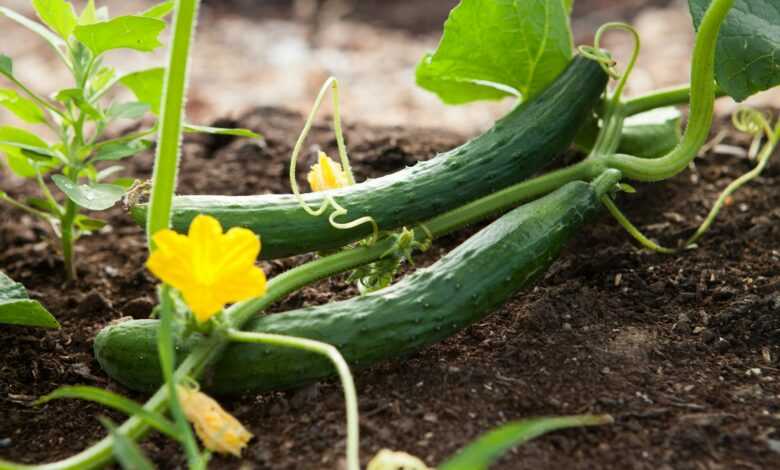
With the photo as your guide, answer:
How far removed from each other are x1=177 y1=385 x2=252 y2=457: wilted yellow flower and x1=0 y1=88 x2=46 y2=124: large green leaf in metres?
1.07

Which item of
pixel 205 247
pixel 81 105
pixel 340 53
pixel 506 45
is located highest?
pixel 506 45

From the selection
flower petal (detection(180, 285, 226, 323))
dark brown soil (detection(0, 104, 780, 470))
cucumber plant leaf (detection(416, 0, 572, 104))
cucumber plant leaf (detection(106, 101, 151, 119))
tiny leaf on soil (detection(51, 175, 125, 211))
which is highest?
cucumber plant leaf (detection(416, 0, 572, 104))

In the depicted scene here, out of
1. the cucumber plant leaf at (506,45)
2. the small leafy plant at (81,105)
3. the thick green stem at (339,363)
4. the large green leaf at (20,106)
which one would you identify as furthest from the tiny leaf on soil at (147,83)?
the thick green stem at (339,363)

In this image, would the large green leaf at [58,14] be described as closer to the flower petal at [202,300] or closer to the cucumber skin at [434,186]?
the cucumber skin at [434,186]

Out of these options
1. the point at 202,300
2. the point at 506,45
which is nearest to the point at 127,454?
the point at 202,300

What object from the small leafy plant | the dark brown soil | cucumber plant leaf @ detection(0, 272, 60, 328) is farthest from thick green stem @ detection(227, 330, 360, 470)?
the small leafy plant

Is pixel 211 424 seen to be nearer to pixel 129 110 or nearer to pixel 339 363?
pixel 339 363

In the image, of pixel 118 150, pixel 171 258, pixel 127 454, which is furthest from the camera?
pixel 118 150

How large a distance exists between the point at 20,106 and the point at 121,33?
0.39 m

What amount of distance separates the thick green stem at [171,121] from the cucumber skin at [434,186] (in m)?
0.23

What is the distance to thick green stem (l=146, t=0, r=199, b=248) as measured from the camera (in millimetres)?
1898

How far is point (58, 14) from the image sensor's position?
7.89ft

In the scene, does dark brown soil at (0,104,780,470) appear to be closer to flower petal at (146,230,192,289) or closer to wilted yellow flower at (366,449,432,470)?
wilted yellow flower at (366,449,432,470)

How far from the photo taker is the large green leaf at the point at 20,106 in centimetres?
243
